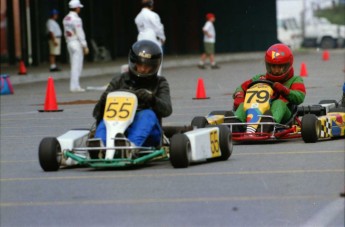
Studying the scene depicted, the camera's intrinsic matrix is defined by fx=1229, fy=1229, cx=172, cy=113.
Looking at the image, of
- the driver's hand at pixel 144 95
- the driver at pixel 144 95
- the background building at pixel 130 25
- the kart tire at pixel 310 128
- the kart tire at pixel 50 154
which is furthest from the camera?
the background building at pixel 130 25

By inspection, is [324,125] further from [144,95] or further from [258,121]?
[144,95]

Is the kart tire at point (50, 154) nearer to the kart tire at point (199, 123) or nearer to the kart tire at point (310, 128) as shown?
the kart tire at point (199, 123)

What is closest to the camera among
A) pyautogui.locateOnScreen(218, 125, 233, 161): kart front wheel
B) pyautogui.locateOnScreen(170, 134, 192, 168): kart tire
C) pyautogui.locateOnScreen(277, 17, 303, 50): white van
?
pyautogui.locateOnScreen(170, 134, 192, 168): kart tire

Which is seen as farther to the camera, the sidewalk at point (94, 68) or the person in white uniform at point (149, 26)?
the sidewalk at point (94, 68)

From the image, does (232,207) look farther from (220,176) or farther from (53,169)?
(53,169)

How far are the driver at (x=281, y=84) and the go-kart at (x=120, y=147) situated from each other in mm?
1902

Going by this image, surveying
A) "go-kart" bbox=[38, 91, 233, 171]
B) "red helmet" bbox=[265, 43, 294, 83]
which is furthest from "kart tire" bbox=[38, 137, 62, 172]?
"red helmet" bbox=[265, 43, 294, 83]

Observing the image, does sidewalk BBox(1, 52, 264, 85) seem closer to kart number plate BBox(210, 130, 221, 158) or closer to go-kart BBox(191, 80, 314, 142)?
go-kart BBox(191, 80, 314, 142)

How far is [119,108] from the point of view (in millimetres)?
11828

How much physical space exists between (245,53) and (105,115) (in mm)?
39322

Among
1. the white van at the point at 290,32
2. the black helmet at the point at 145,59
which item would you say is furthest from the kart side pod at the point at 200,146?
the white van at the point at 290,32

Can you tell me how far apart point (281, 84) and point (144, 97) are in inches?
103

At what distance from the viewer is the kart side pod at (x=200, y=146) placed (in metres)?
11.4

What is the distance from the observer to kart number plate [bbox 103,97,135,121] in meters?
11.8
